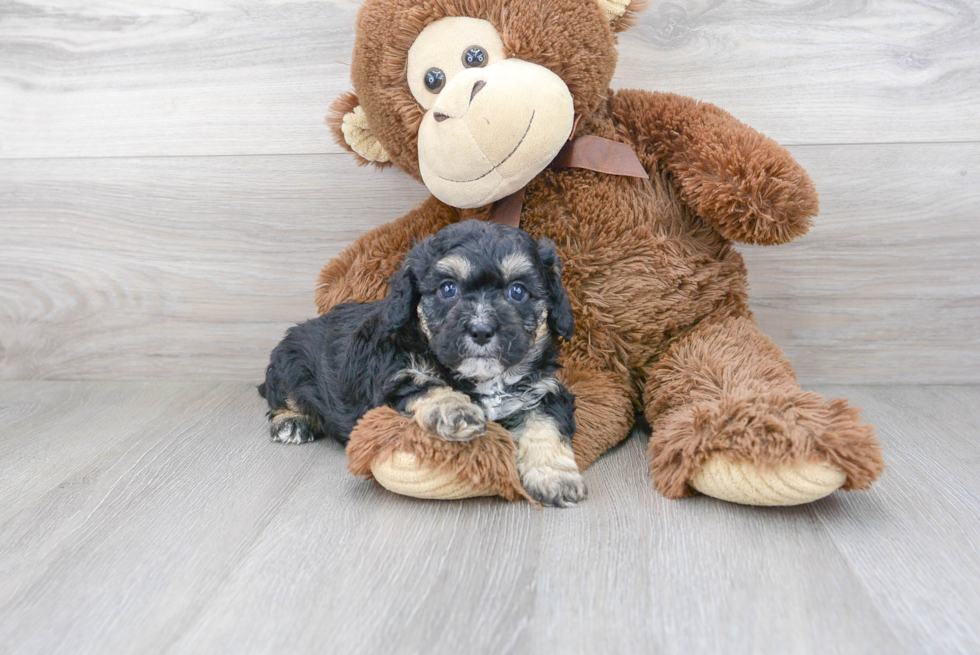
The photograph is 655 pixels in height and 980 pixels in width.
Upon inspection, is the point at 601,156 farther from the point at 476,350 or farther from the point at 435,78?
the point at 476,350

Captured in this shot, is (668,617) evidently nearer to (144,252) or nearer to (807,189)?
(807,189)

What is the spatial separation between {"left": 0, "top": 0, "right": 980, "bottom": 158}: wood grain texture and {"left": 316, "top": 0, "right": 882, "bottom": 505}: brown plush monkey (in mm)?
439

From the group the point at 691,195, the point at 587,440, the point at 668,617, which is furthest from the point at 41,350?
the point at 668,617

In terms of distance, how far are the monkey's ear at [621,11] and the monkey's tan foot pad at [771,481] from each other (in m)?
1.20

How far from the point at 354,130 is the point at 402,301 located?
0.72 metres

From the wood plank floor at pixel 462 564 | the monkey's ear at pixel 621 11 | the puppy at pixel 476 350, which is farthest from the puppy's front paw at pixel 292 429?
the monkey's ear at pixel 621 11

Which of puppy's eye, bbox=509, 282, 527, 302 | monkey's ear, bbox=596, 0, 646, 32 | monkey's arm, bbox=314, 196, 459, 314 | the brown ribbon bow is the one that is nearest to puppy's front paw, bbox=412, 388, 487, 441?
puppy's eye, bbox=509, 282, 527, 302

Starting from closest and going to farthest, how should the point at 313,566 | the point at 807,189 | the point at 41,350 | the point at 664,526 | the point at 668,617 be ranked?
the point at 668,617 < the point at 313,566 < the point at 664,526 < the point at 807,189 < the point at 41,350

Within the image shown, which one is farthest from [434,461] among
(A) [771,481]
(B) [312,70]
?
(B) [312,70]

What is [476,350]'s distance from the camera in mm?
1733

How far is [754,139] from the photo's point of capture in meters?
2.12

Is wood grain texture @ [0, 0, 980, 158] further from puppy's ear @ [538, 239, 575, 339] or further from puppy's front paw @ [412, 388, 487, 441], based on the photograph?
puppy's front paw @ [412, 388, 487, 441]

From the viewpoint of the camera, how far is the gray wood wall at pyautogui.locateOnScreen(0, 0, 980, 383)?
2.62m

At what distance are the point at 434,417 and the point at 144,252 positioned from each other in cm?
176
